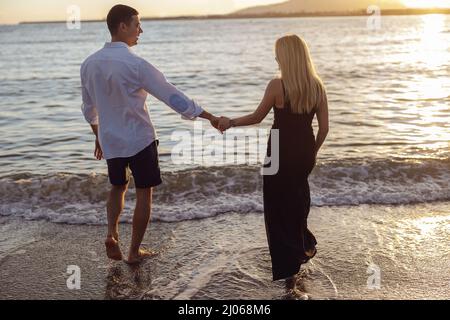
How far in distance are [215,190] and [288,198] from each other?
307 centimetres

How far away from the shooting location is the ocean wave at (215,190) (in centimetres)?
608

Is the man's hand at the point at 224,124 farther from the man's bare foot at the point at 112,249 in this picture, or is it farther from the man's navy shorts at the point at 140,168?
the man's bare foot at the point at 112,249

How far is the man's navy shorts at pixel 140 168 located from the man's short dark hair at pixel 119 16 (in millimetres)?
945

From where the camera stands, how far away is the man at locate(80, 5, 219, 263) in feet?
12.1

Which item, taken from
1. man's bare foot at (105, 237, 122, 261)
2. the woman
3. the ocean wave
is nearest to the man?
man's bare foot at (105, 237, 122, 261)

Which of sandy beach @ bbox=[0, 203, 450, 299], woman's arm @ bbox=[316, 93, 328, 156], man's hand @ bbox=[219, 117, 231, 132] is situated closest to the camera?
woman's arm @ bbox=[316, 93, 328, 156]

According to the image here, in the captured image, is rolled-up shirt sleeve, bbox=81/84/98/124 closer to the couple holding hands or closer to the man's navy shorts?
the couple holding hands

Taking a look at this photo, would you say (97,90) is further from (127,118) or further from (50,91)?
(50,91)

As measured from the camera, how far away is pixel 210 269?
167 inches

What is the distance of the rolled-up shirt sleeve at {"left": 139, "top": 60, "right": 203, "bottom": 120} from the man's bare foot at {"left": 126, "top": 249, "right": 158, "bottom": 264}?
1453 mm

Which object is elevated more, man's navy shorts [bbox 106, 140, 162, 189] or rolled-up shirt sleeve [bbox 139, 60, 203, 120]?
rolled-up shirt sleeve [bbox 139, 60, 203, 120]

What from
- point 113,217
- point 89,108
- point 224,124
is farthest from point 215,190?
point 89,108

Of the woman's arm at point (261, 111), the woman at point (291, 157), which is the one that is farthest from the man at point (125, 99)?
the woman at point (291, 157)

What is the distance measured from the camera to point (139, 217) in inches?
165
